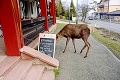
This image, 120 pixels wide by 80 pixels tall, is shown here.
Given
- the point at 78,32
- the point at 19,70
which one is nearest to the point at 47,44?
the point at 78,32

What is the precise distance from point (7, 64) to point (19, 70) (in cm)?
34

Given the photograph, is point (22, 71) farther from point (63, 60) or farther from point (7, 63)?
point (63, 60)

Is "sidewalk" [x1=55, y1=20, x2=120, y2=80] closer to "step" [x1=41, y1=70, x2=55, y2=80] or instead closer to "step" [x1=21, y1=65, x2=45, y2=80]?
"step" [x1=41, y1=70, x2=55, y2=80]

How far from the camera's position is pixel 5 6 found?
427 centimetres

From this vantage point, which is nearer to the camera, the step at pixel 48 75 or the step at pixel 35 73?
the step at pixel 35 73

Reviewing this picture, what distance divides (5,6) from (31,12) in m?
14.6

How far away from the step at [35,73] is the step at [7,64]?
0.45 meters

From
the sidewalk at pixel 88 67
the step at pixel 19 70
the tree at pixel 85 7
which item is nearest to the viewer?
the step at pixel 19 70

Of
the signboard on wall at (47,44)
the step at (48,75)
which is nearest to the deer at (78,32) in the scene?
the signboard on wall at (47,44)

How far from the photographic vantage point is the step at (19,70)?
363cm

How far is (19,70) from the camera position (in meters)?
4.02

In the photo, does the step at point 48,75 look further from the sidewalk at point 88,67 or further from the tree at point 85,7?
the tree at point 85,7

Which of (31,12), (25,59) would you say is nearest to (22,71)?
(25,59)

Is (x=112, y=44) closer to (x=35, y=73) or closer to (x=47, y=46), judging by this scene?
(x=47, y=46)
